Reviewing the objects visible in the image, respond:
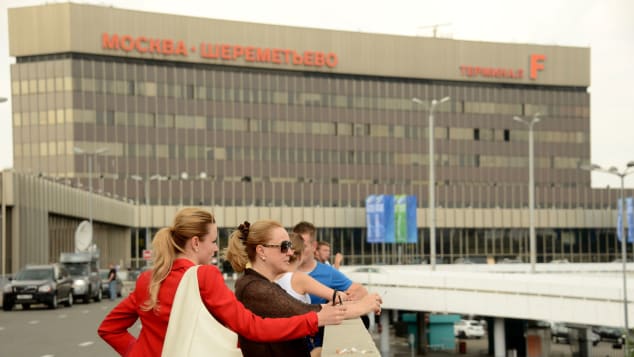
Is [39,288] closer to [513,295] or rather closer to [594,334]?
[513,295]

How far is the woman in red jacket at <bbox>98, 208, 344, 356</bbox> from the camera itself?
4.95 m

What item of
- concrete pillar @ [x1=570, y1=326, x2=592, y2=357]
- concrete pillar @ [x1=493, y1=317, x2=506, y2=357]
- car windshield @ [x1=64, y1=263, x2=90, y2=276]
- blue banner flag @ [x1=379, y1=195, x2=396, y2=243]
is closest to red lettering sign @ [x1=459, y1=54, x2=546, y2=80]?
blue banner flag @ [x1=379, y1=195, x2=396, y2=243]

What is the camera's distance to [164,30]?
10538 centimetres

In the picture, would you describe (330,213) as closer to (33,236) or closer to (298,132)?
(298,132)

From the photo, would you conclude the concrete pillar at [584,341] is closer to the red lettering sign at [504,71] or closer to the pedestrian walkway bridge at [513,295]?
the pedestrian walkway bridge at [513,295]

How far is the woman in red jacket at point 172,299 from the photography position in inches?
195

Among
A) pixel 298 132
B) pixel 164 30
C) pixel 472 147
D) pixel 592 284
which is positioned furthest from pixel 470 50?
pixel 592 284

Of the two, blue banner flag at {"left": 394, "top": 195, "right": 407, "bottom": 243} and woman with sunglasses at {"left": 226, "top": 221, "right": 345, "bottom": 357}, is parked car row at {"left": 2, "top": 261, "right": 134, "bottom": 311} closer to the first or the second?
woman with sunglasses at {"left": 226, "top": 221, "right": 345, "bottom": 357}

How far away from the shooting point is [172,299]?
523 centimetres

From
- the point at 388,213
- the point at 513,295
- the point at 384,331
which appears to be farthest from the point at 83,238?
the point at 388,213

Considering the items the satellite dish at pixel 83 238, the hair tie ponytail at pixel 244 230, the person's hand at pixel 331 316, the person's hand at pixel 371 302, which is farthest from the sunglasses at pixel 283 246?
the satellite dish at pixel 83 238

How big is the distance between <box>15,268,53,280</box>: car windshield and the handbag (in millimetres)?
37297

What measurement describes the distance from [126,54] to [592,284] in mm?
67755

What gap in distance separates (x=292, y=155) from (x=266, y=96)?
6.44 meters
